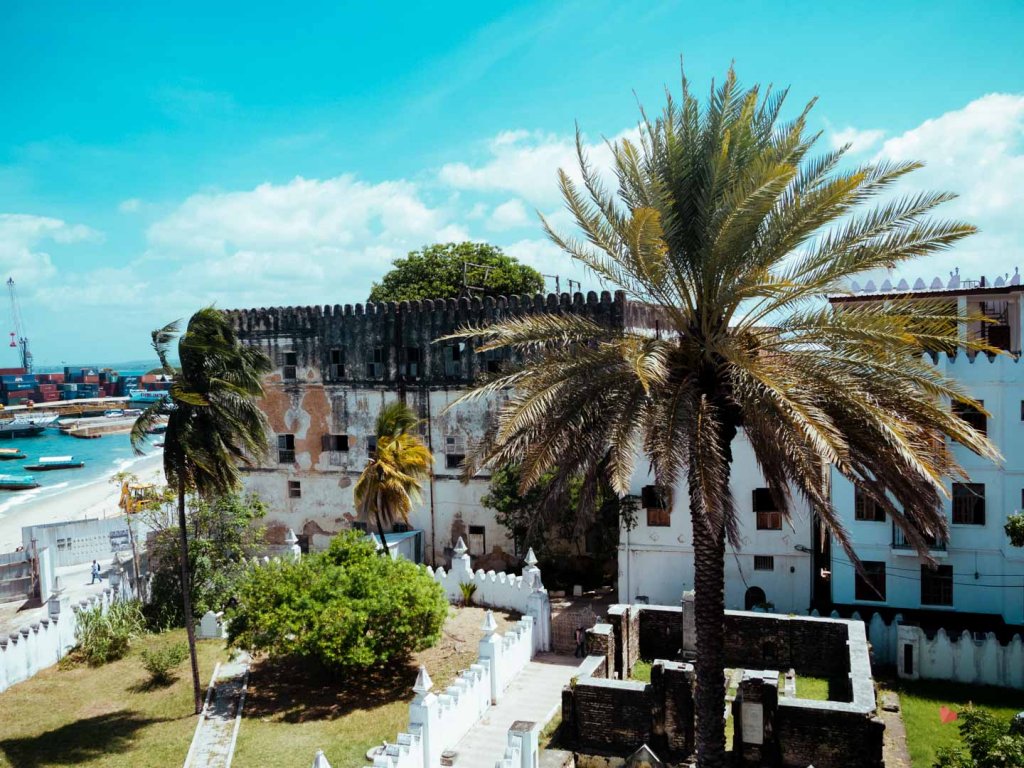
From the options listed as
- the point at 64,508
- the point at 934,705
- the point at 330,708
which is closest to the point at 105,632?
the point at 330,708

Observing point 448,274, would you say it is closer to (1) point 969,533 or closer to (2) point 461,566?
(2) point 461,566

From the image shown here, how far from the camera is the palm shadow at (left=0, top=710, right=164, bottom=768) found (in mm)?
16906

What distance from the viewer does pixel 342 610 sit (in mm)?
18797

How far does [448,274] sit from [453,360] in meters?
17.5

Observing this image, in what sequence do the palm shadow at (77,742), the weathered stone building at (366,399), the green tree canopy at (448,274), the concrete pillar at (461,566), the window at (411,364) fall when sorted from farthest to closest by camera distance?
the green tree canopy at (448,274)
the window at (411,364)
the weathered stone building at (366,399)
the concrete pillar at (461,566)
the palm shadow at (77,742)

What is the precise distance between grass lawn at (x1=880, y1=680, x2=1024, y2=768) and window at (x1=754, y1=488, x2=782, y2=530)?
5410 mm

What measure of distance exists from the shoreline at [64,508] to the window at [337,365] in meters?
24.7

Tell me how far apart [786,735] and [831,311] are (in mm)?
8712

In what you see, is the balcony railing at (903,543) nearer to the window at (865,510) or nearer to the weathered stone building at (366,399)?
the window at (865,510)

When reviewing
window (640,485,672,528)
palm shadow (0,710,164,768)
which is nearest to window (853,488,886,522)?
window (640,485,672,528)

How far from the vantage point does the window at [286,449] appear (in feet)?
111

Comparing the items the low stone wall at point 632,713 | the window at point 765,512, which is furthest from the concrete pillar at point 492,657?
the window at point 765,512

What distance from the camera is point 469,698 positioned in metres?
17.6

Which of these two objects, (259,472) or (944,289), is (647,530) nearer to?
(944,289)
